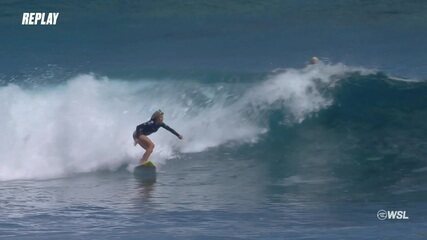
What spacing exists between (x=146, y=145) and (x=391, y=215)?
523cm

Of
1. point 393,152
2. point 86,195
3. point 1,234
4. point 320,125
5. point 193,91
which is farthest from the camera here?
point 193,91

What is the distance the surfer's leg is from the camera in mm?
15461

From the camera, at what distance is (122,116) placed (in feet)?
61.5

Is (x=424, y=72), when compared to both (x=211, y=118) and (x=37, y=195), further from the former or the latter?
(x=37, y=195)

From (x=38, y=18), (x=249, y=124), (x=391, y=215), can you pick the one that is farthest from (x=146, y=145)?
(x=38, y=18)

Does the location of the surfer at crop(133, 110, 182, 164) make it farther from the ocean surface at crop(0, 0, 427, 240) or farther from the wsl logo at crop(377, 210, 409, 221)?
the wsl logo at crop(377, 210, 409, 221)

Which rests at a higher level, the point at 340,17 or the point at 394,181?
the point at 340,17

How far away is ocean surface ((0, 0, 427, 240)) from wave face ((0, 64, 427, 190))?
0.12ft

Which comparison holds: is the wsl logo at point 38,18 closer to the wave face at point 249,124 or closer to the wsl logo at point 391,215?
the wave face at point 249,124

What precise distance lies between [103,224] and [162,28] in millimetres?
13456

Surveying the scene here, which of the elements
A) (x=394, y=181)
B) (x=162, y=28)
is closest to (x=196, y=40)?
(x=162, y=28)

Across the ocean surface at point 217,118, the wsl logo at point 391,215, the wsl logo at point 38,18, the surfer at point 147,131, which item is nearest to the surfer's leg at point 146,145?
the surfer at point 147,131

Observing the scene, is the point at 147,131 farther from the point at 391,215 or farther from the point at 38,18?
the point at 38,18

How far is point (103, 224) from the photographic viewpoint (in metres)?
11.5
